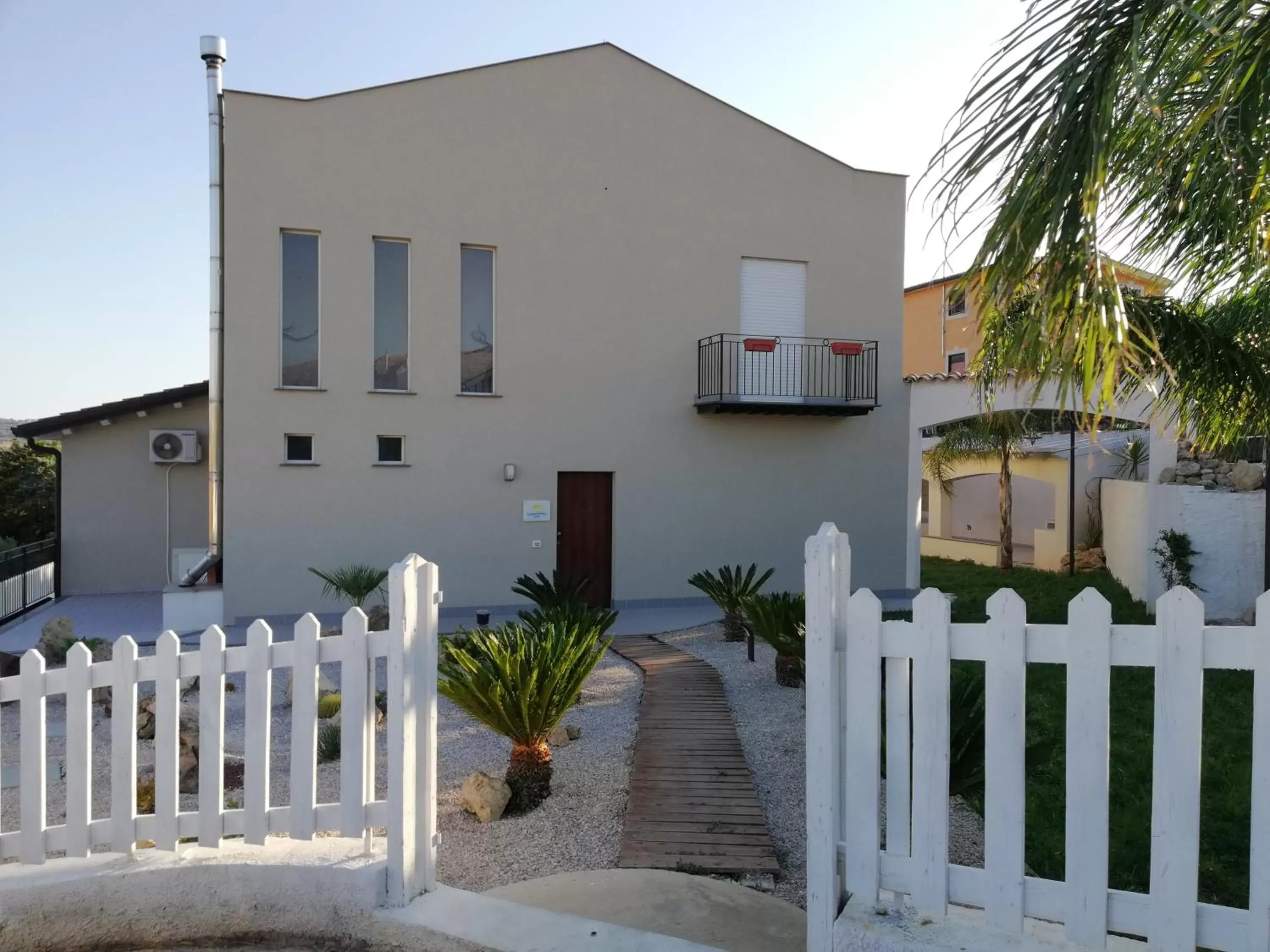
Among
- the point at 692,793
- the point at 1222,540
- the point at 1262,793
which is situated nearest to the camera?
the point at 1262,793

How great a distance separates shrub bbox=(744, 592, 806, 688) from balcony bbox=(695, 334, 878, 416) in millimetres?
5562

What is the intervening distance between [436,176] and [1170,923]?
12298 mm

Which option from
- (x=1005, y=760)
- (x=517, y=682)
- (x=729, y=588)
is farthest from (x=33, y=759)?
(x=729, y=588)

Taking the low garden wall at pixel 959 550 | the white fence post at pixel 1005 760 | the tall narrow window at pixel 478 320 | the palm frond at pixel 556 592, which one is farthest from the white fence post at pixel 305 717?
the low garden wall at pixel 959 550

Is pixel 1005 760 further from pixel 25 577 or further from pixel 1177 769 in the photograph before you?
pixel 25 577

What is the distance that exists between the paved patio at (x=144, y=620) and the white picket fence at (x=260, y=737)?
7.45m

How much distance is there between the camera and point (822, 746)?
2.77m

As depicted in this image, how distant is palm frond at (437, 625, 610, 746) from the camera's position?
16.3ft

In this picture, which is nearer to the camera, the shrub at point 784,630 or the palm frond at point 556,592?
the shrub at point 784,630

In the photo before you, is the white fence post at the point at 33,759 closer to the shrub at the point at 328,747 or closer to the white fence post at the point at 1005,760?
the shrub at the point at 328,747

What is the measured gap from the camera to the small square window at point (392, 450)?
12602 millimetres

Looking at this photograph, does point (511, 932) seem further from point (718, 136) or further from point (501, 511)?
point (718, 136)

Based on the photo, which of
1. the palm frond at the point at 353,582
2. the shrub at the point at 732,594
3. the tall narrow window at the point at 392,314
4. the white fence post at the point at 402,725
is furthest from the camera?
the tall narrow window at the point at 392,314

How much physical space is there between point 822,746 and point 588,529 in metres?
11.0
